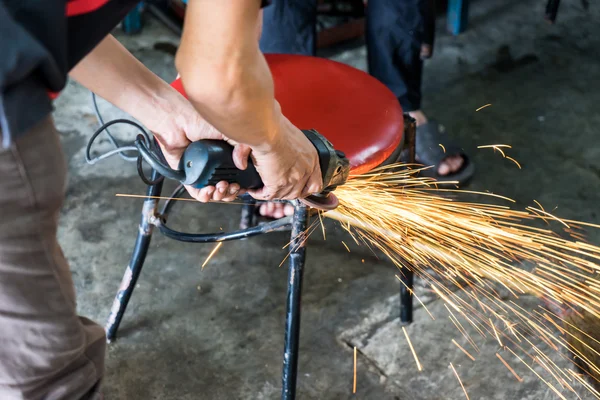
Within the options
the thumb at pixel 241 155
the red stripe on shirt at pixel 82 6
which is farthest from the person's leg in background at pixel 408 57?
the red stripe on shirt at pixel 82 6

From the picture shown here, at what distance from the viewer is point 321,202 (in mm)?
1497

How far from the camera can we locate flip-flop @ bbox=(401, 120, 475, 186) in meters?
2.68

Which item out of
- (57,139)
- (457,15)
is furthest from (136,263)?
(457,15)

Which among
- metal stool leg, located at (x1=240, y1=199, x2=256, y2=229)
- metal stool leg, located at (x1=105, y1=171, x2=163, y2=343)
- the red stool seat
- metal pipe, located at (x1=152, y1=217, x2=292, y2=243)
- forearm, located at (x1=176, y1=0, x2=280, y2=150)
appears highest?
forearm, located at (x1=176, y1=0, x2=280, y2=150)

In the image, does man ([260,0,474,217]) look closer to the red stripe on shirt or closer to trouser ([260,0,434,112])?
trouser ([260,0,434,112])

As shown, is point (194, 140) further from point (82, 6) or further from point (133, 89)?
point (82, 6)

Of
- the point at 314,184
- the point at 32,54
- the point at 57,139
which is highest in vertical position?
the point at 32,54

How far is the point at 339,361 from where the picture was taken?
2000 millimetres

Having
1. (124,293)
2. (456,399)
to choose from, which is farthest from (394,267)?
(124,293)

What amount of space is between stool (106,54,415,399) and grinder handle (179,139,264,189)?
24cm

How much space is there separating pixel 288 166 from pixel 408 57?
4.61 ft

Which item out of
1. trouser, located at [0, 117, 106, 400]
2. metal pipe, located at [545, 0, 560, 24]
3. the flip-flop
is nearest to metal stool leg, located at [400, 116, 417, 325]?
the flip-flop

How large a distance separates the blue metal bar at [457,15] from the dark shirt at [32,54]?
3.01 m

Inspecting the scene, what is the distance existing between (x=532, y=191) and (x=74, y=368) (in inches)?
78.5
